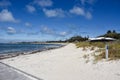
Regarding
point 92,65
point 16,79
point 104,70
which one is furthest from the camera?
point 92,65

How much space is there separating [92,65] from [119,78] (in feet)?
12.2

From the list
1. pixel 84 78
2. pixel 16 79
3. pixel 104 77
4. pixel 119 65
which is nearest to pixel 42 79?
pixel 16 79

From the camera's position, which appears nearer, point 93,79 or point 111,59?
point 93,79

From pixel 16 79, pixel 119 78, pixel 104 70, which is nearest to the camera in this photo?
pixel 119 78

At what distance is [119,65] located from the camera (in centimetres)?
1118

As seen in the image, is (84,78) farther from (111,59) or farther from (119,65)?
(111,59)

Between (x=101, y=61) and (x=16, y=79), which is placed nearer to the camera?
(x=16, y=79)

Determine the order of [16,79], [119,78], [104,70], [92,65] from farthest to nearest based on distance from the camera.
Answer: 1. [92,65]
2. [104,70]
3. [16,79]
4. [119,78]

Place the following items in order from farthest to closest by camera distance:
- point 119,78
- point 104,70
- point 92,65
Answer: point 92,65
point 104,70
point 119,78

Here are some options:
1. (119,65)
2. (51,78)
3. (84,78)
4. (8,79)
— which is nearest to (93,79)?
(84,78)

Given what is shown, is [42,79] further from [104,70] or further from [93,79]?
[104,70]

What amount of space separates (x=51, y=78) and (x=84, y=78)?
1544 mm

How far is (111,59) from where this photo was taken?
1256 centimetres

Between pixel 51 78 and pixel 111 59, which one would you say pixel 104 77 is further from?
pixel 111 59
